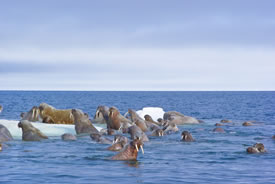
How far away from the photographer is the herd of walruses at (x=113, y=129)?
18.0 metres

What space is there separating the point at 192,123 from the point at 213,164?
64.3 ft

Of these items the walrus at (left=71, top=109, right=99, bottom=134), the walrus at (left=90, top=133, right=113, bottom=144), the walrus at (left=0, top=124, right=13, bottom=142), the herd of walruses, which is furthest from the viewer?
the walrus at (left=71, top=109, right=99, bottom=134)

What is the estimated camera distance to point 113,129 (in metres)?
27.6

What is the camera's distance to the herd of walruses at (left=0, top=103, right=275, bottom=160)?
17984mm

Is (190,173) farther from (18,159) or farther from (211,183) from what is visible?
(18,159)

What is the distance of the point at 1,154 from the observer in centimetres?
1733

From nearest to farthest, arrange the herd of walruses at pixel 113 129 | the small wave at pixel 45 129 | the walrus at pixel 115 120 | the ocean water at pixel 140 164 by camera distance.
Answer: the ocean water at pixel 140 164 → the herd of walruses at pixel 113 129 → the small wave at pixel 45 129 → the walrus at pixel 115 120

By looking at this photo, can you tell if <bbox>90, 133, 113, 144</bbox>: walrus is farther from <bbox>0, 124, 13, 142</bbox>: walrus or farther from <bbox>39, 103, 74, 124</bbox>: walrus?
<bbox>39, 103, 74, 124</bbox>: walrus

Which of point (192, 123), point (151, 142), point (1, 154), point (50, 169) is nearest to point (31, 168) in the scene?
point (50, 169)

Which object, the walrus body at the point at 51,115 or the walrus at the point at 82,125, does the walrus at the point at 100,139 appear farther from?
the walrus body at the point at 51,115

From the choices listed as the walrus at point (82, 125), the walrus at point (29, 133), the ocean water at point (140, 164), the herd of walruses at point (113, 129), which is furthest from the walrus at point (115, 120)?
the walrus at point (29, 133)

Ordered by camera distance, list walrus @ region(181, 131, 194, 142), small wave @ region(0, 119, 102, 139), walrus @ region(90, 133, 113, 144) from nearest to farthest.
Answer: walrus @ region(90, 133, 113, 144) < walrus @ region(181, 131, 194, 142) < small wave @ region(0, 119, 102, 139)

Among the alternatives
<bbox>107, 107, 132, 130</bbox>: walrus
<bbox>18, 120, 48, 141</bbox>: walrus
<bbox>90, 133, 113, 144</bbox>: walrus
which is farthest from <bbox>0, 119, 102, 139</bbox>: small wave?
<bbox>90, 133, 113, 144</bbox>: walrus

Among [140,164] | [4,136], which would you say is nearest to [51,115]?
[4,136]
